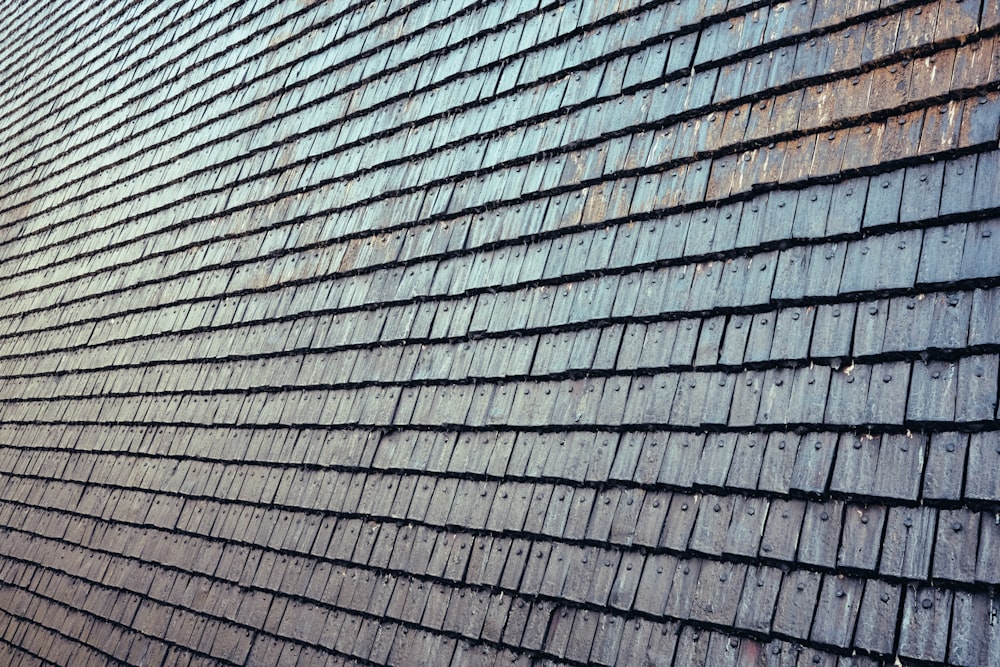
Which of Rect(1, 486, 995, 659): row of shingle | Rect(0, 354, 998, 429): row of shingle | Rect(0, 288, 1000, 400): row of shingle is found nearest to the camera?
Rect(1, 486, 995, 659): row of shingle

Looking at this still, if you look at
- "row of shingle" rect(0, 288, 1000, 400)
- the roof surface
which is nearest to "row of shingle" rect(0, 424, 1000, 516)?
the roof surface

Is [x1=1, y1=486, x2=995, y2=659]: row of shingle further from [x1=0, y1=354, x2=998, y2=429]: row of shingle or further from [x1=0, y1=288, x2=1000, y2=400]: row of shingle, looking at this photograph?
[x1=0, y1=288, x2=1000, y2=400]: row of shingle

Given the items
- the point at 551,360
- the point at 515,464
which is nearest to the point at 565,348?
the point at 551,360

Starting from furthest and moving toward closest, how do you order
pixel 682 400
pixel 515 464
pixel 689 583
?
pixel 515 464
pixel 682 400
pixel 689 583

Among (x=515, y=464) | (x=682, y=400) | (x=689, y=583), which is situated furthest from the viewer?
(x=515, y=464)

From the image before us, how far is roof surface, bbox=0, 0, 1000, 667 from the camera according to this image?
238 centimetres

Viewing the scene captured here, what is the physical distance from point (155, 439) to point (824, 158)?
4268mm

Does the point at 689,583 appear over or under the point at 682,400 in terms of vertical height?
under

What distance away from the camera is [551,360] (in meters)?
3.37

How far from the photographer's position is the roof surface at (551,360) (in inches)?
93.7

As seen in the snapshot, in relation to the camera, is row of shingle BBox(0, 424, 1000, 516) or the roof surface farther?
the roof surface

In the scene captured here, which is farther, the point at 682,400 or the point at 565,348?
the point at 565,348

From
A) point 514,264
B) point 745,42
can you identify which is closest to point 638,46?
point 745,42

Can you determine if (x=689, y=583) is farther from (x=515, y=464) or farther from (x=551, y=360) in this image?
(x=551, y=360)
